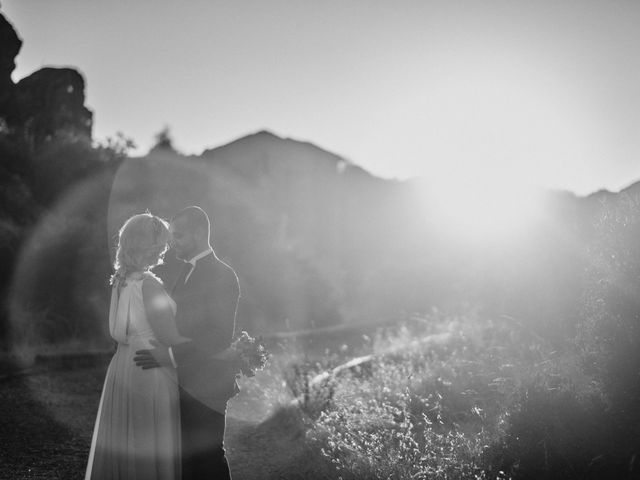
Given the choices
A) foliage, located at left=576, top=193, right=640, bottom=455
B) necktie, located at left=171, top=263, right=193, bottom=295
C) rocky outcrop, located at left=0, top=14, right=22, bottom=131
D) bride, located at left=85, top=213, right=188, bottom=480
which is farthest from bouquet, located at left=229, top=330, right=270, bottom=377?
rocky outcrop, located at left=0, top=14, right=22, bottom=131

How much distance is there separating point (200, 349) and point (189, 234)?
82 cm

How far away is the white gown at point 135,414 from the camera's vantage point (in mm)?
3592

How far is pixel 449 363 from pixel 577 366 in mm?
2398

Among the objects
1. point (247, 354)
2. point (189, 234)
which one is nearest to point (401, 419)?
point (247, 354)

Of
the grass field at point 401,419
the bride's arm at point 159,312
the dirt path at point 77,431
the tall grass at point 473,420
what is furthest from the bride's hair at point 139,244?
the dirt path at point 77,431

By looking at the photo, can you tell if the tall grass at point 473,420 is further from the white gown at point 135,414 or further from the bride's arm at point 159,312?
the bride's arm at point 159,312

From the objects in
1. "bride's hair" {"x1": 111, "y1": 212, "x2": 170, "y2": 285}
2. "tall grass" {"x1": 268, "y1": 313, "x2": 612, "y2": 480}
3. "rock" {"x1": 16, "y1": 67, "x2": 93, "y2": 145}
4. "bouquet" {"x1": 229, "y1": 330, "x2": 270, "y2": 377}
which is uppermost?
"rock" {"x1": 16, "y1": 67, "x2": 93, "y2": 145}

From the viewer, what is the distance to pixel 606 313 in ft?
17.5

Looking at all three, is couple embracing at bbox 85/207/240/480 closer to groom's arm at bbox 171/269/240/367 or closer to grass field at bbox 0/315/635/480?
groom's arm at bbox 171/269/240/367

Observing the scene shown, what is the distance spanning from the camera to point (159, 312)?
3.55m

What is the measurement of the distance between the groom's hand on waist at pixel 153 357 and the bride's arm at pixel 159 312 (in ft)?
0.17

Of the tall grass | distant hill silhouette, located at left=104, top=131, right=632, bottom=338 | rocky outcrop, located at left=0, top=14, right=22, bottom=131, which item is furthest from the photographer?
rocky outcrop, located at left=0, top=14, right=22, bottom=131

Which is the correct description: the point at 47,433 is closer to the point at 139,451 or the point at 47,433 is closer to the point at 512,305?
the point at 139,451

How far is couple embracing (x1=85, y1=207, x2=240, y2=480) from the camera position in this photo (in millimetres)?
3584
